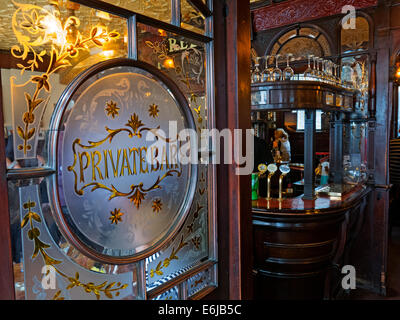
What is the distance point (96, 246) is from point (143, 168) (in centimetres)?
27

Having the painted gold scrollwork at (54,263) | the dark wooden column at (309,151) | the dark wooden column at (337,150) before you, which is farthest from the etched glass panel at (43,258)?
the dark wooden column at (337,150)

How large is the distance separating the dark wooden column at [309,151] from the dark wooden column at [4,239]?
2.73 meters

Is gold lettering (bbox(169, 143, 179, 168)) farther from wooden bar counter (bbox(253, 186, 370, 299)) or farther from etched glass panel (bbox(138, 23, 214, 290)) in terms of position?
wooden bar counter (bbox(253, 186, 370, 299))

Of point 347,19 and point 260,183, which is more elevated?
point 347,19

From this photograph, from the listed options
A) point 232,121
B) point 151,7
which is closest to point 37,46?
point 151,7

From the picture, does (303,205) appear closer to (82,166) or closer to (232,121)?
(232,121)

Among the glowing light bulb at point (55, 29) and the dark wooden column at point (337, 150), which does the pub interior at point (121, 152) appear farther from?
the dark wooden column at point (337, 150)

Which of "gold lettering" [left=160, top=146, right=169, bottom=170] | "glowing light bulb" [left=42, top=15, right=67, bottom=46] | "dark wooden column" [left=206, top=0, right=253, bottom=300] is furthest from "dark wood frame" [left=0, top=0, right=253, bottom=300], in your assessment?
"glowing light bulb" [left=42, top=15, right=67, bottom=46]

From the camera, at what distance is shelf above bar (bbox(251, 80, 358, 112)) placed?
9.21 feet

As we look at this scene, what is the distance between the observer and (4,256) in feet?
2.30

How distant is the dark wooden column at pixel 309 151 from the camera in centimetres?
302

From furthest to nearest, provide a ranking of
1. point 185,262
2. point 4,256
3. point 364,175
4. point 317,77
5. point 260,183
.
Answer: point 364,175 < point 260,183 < point 317,77 < point 185,262 < point 4,256
